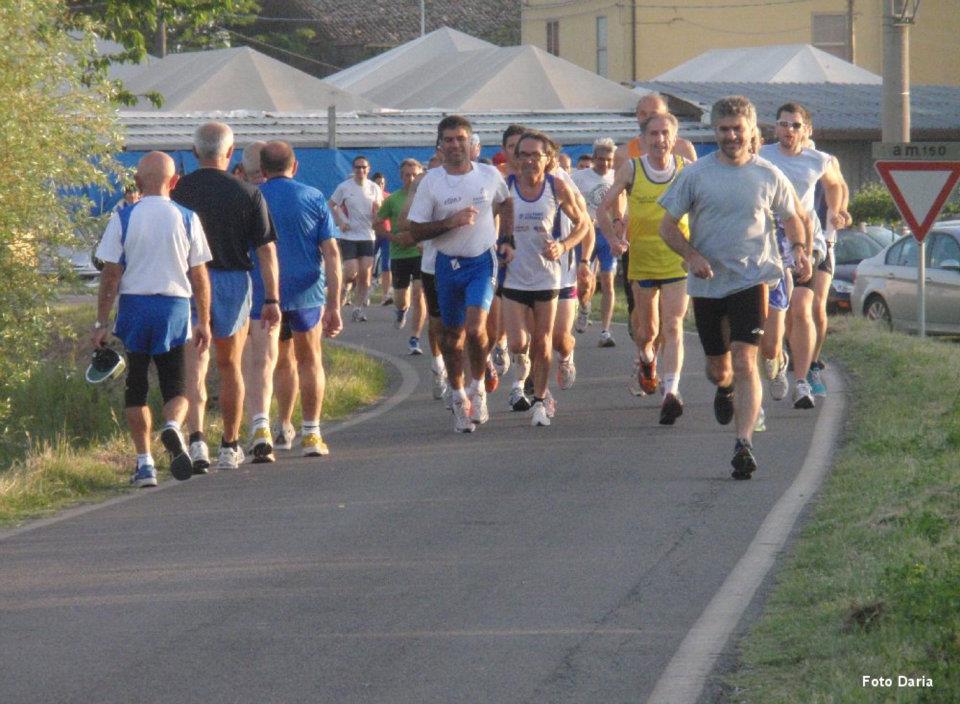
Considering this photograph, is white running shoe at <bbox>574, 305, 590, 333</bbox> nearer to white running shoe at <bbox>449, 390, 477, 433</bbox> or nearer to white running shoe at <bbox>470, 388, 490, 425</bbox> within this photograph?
white running shoe at <bbox>470, 388, 490, 425</bbox>

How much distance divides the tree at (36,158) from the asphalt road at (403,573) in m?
2.78

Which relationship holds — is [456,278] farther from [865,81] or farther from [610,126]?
[865,81]

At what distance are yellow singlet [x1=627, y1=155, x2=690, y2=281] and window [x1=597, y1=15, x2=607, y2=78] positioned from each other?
4683cm

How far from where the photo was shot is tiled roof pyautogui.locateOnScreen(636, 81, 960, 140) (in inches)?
1592

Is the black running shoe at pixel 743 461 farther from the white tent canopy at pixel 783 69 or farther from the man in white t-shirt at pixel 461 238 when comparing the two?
the white tent canopy at pixel 783 69

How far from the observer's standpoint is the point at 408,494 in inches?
360

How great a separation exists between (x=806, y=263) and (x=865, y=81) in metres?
37.9

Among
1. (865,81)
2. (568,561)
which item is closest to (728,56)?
(865,81)

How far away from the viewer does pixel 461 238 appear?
1127 cm

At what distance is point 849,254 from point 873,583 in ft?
65.6

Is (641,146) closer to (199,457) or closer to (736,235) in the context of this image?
(736,235)

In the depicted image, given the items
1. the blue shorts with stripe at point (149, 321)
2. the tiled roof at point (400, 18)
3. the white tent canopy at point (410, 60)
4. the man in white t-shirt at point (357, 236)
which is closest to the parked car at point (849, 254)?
the man in white t-shirt at point (357, 236)

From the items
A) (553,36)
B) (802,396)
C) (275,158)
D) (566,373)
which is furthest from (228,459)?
(553,36)

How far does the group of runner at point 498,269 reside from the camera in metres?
9.48
